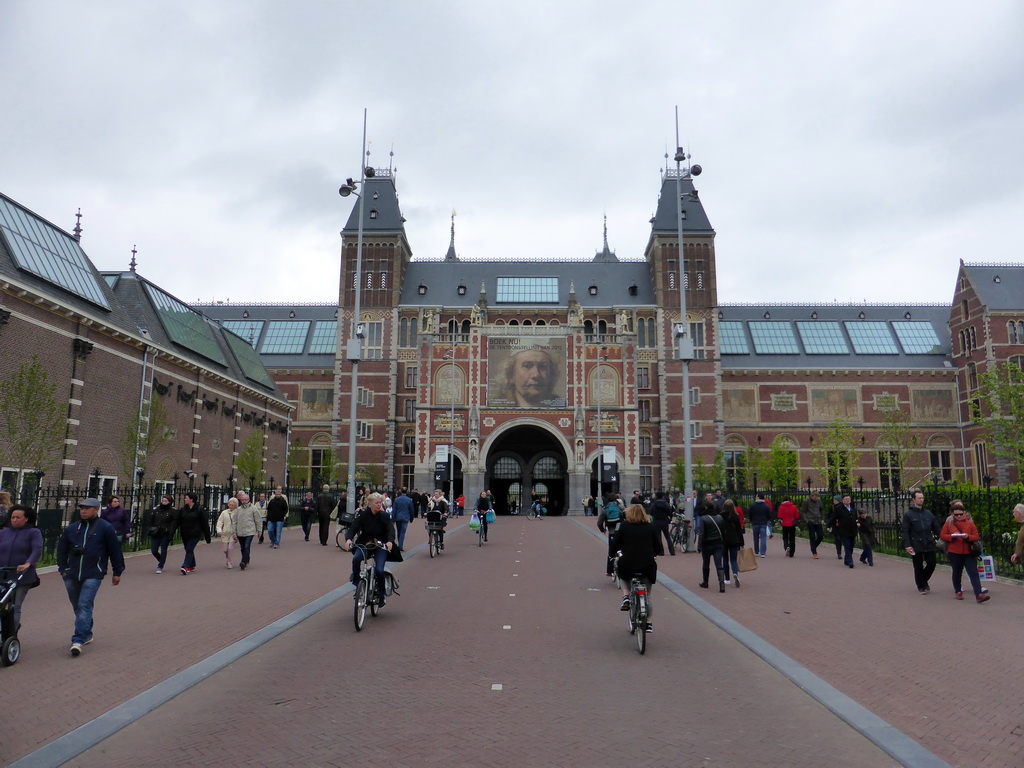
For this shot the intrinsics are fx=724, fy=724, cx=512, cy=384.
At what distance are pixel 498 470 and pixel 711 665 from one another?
51803 millimetres

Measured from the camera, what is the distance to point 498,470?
58875 millimetres

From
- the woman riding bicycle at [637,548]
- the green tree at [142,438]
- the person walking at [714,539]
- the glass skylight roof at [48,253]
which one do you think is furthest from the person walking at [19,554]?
the glass skylight roof at [48,253]

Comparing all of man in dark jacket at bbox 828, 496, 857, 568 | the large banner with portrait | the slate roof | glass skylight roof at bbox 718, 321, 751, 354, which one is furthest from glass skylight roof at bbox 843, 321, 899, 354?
man in dark jacket at bbox 828, 496, 857, 568

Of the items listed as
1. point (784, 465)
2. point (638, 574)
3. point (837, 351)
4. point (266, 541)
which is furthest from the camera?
point (837, 351)

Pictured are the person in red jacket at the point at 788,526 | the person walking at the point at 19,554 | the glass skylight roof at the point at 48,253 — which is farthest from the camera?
the glass skylight roof at the point at 48,253

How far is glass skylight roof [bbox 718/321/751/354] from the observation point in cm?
6197

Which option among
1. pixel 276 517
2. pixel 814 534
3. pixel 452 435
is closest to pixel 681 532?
pixel 814 534

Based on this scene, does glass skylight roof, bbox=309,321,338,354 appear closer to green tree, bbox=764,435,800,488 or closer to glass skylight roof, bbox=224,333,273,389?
glass skylight roof, bbox=224,333,273,389

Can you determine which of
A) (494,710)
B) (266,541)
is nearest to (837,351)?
(266,541)

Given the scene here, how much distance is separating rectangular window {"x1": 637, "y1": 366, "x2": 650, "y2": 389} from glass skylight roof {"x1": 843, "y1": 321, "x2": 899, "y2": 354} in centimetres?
1886

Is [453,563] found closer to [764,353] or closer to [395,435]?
[395,435]

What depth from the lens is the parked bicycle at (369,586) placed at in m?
9.08

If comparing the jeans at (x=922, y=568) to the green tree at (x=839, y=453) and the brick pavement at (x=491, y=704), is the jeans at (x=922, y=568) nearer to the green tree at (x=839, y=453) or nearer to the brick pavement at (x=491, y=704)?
the brick pavement at (x=491, y=704)

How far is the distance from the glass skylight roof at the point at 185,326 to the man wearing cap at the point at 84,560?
2422 centimetres
